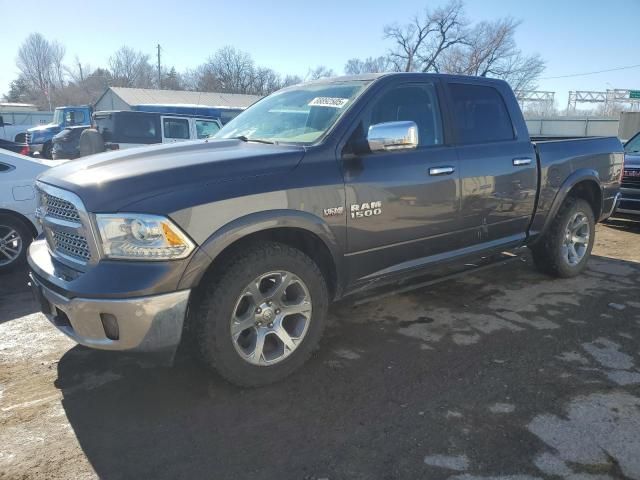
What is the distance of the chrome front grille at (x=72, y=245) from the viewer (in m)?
2.77

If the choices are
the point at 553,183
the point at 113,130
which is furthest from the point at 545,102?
the point at 553,183

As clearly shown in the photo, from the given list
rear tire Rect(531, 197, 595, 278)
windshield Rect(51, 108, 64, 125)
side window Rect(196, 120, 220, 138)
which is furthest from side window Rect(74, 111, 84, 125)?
rear tire Rect(531, 197, 595, 278)

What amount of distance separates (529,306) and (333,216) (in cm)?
236

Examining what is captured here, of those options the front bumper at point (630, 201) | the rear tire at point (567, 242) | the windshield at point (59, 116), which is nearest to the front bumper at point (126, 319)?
the rear tire at point (567, 242)

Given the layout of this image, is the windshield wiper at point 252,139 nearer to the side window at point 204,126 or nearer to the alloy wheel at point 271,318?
the alloy wheel at point 271,318

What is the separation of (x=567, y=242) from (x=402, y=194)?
106 inches

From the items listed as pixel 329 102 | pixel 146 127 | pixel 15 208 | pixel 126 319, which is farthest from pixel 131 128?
pixel 126 319

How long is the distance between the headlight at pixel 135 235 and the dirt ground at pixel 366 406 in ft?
3.12

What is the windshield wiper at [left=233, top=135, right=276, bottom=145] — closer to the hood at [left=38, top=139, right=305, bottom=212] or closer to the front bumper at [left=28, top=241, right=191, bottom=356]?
the hood at [left=38, top=139, right=305, bottom=212]

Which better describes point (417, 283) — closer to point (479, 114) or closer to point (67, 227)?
point (479, 114)

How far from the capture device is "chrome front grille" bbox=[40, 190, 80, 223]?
2.83m

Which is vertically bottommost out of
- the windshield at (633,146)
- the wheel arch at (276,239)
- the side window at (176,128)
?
the wheel arch at (276,239)

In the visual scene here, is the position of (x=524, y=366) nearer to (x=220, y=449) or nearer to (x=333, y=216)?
Answer: (x=333, y=216)

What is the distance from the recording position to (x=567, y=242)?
5.29m
